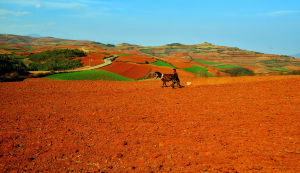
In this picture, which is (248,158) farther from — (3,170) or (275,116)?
(3,170)

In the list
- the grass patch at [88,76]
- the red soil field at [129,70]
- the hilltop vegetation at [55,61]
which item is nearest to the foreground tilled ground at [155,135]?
the grass patch at [88,76]

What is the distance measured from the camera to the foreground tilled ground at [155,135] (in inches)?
276

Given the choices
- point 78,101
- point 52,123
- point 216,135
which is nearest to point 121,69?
point 78,101

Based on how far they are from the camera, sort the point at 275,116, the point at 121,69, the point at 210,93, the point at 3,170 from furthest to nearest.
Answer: the point at 121,69 < the point at 210,93 < the point at 275,116 < the point at 3,170

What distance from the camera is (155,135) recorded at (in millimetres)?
9484

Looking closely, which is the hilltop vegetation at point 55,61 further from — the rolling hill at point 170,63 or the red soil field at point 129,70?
the red soil field at point 129,70

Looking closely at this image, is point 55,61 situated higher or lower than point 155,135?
higher

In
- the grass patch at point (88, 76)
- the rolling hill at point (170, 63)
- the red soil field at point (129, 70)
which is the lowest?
the grass patch at point (88, 76)

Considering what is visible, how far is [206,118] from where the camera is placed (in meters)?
11.7

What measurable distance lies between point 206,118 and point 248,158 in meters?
4.66

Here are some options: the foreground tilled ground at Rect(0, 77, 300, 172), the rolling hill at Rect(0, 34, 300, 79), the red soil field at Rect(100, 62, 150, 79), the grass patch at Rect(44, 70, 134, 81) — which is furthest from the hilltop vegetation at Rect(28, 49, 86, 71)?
the foreground tilled ground at Rect(0, 77, 300, 172)

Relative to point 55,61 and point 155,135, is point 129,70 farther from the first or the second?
point 155,135

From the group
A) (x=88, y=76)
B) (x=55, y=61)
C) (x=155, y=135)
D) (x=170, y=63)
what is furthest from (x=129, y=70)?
(x=155, y=135)

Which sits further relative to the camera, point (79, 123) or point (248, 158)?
point (79, 123)
